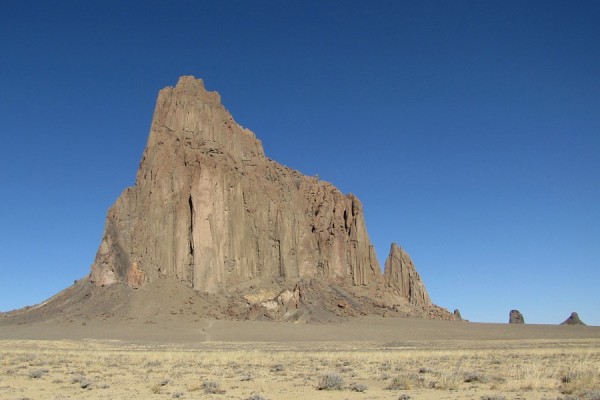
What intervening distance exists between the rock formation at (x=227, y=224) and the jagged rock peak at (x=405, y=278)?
2.53 metres

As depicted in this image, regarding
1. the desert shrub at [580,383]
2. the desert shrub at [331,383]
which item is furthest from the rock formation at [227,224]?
the desert shrub at [580,383]

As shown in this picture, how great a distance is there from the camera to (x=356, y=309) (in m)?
112

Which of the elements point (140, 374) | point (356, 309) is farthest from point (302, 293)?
point (140, 374)

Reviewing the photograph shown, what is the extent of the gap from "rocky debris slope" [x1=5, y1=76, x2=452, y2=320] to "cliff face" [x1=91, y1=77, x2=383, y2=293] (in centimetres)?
20

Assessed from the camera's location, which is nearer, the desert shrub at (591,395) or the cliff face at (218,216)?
the desert shrub at (591,395)

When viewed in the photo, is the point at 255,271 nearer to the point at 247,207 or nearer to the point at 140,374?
the point at 247,207

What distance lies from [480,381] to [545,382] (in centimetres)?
202

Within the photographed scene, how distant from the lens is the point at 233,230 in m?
117

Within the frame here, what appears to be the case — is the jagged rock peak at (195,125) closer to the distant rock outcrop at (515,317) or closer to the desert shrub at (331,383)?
the distant rock outcrop at (515,317)

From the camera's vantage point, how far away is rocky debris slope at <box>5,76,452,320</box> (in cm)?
10769

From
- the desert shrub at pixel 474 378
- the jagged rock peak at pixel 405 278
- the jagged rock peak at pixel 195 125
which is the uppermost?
the jagged rock peak at pixel 195 125

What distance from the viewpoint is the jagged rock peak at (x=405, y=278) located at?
467ft

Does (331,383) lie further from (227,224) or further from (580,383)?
(227,224)

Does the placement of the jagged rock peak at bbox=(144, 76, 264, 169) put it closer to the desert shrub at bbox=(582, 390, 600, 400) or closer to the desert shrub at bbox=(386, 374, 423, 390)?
the desert shrub at bbox=(386, 374, 423, 390)
